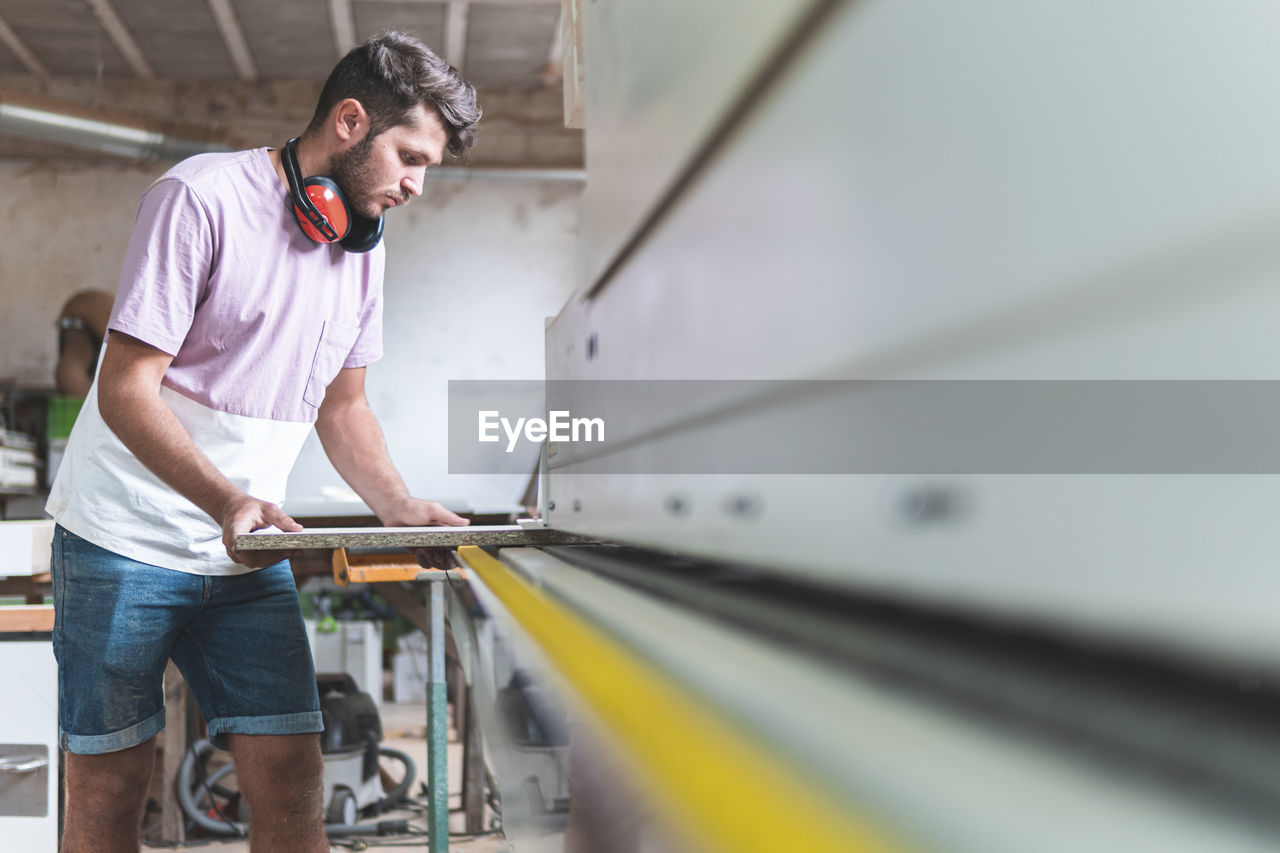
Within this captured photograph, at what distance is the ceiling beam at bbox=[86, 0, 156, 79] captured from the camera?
168 inches

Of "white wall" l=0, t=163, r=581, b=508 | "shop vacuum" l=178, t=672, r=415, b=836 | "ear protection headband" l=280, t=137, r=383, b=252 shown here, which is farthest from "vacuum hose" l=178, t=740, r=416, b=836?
"white wall" l=0, t=163, r=581, b=508

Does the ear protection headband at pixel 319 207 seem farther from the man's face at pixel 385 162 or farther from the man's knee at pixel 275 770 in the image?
the man's knee at pixel 275 770

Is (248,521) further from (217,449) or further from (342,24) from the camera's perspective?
(342,24)

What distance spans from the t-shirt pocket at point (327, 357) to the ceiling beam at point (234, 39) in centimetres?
Result: 362

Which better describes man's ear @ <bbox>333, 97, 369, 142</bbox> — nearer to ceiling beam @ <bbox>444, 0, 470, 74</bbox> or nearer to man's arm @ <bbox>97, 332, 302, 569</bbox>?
man's arm @ <bbox>97, 332, 302, 569</bbox>

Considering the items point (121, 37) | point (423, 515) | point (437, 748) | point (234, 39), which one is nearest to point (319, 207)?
point (423, 515)

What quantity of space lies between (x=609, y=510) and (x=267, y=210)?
2.46 ft

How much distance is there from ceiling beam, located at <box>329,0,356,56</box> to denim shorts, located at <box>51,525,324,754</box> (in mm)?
3616

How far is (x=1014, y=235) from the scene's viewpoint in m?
0.29

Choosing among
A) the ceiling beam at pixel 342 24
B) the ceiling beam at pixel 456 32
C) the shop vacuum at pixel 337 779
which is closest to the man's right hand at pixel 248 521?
the shop vacuum at pixel 337 779

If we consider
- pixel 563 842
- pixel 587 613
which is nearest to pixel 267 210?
pixel 587 613

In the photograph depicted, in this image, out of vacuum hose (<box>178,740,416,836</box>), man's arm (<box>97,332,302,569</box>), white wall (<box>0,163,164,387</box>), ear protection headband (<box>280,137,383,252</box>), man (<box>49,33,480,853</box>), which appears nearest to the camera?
man's arm (<box>97,332,302,569</box>)

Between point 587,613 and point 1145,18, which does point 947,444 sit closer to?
point 1145,18

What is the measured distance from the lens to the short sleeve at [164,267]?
1.14 m
